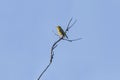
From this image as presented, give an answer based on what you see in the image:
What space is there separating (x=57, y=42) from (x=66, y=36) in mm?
788

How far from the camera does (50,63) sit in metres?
5.13

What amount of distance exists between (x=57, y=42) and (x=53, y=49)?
9.0 inches

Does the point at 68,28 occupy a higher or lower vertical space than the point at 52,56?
higher

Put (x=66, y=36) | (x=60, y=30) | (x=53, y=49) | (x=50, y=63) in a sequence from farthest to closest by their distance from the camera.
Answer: (x=60, y=30), (x=66, y=36), (x=53, y=49), (x=50, y=63)

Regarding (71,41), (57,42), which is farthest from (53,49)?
(71,41)

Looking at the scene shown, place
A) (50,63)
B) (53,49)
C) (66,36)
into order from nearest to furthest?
(50,63) → (53,49) → (66,36)

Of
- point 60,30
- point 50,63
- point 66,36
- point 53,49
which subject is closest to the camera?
point 50,63

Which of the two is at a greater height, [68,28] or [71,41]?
[68,28]

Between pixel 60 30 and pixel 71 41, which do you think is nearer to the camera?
pixel 71 41

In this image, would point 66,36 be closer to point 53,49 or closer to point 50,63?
point 53,49

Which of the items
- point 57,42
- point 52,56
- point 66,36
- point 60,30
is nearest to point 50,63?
point 52,56

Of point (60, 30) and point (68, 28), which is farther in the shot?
point (60, 30)

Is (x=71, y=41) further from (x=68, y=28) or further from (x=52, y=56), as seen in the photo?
(x=52, y=56)

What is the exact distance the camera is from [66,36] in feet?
21.4
